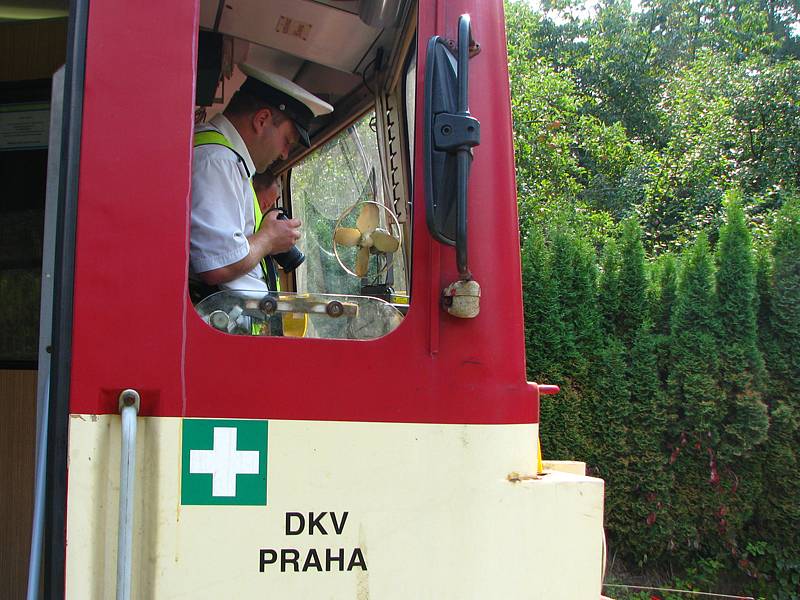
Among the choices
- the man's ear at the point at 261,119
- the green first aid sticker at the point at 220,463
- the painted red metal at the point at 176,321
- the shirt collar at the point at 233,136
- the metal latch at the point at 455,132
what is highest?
the man's ear at the point at 261,119

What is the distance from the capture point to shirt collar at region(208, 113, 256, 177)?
203cm

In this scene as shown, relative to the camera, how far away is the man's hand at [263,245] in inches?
70.0

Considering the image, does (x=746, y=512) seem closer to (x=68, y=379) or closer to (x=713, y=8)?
(x=68, y=379)

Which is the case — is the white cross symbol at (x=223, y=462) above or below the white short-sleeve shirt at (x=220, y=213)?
below

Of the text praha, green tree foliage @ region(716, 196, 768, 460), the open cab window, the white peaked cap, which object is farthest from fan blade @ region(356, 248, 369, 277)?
green tree foliage @ region(716, 196, 768, 460)

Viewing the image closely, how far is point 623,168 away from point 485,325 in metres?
14.3

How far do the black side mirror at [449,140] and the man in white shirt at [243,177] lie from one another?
0.45m

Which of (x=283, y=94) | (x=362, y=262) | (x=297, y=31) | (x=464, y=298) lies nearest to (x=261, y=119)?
(x=283, y=94)

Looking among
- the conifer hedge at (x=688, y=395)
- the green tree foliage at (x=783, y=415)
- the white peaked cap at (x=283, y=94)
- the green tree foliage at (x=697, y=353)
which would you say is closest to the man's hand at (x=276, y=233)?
the white peaked cap at (x=283, y=94)

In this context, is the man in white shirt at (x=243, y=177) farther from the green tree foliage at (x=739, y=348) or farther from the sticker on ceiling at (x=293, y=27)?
the green tree foliage at (x=739, y=348)

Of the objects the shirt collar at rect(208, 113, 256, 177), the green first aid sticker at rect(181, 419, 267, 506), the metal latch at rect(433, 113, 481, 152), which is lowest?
the green first aid sticker at rect(181, 419, 267, 506)

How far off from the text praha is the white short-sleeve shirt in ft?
1.78

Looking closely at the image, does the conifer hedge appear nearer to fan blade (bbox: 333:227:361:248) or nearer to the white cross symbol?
fan blade (bbox: 333:227:361:248)

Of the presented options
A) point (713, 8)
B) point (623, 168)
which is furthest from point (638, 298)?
point (713, 8)
